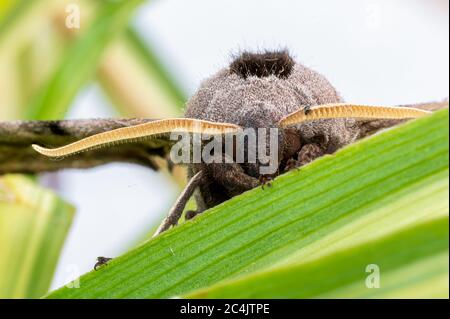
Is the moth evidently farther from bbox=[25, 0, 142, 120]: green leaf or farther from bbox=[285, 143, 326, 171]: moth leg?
bbox=[25, 0, 142, 120]: green leaf

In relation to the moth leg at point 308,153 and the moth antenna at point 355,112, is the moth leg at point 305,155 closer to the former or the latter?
the moth leg at point 308,153

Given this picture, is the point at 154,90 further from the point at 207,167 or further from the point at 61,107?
the point at 207,167

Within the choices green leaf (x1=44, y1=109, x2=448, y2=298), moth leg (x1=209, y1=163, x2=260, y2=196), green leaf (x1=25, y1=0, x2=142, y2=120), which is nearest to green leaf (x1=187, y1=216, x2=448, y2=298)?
green leaf (x1=44, y1=109, x2=448, y2=298)

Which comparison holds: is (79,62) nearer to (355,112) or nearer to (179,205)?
(179,205)

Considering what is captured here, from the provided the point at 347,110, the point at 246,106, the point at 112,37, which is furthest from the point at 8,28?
the point at 347,110

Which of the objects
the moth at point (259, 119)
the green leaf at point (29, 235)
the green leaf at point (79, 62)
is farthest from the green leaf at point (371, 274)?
the green leaf at point (79, 62)

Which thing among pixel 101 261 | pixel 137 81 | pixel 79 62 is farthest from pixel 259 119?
pixel 137 81
